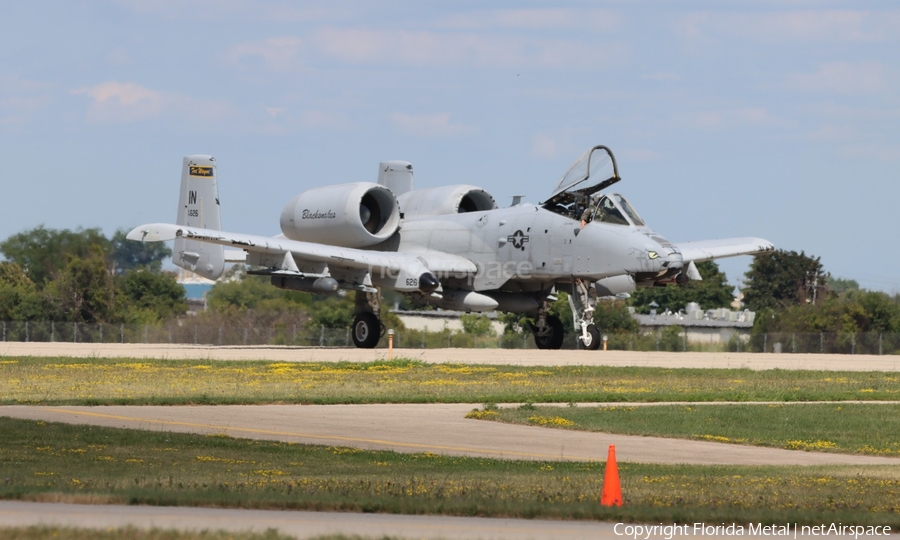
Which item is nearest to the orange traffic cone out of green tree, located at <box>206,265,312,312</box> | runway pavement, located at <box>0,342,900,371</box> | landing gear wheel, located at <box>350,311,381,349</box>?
runway pavement, located at <box>0,342,900,371</box>

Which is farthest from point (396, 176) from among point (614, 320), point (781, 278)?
point (781, 278)

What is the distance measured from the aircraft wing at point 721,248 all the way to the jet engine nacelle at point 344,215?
27.9ft

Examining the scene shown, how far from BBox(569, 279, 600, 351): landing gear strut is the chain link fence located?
11.2 metres

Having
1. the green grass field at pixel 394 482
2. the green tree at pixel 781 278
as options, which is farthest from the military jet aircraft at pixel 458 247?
the green tree at pixel 781 278

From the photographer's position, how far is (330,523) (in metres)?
9.78

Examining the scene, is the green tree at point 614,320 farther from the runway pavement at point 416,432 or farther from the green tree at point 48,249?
the runway pavement at point 416,432

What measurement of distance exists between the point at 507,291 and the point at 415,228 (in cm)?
352

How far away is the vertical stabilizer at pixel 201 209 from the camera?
39594mm

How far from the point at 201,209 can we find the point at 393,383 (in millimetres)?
16026

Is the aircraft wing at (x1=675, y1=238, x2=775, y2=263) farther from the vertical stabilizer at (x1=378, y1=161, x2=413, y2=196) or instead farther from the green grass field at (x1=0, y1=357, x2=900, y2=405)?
the vertical stabilizer at (x1=378, y1=161, x2=413, y2=196)

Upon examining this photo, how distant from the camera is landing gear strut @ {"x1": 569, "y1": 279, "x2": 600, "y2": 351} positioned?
34531 millimetres

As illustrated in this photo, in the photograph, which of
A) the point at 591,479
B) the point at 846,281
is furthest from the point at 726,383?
Answer: the point at 846,281

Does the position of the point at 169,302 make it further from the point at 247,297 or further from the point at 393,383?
the point at 393,383

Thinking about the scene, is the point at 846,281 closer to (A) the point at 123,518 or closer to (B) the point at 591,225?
(B) the point at 591,225
